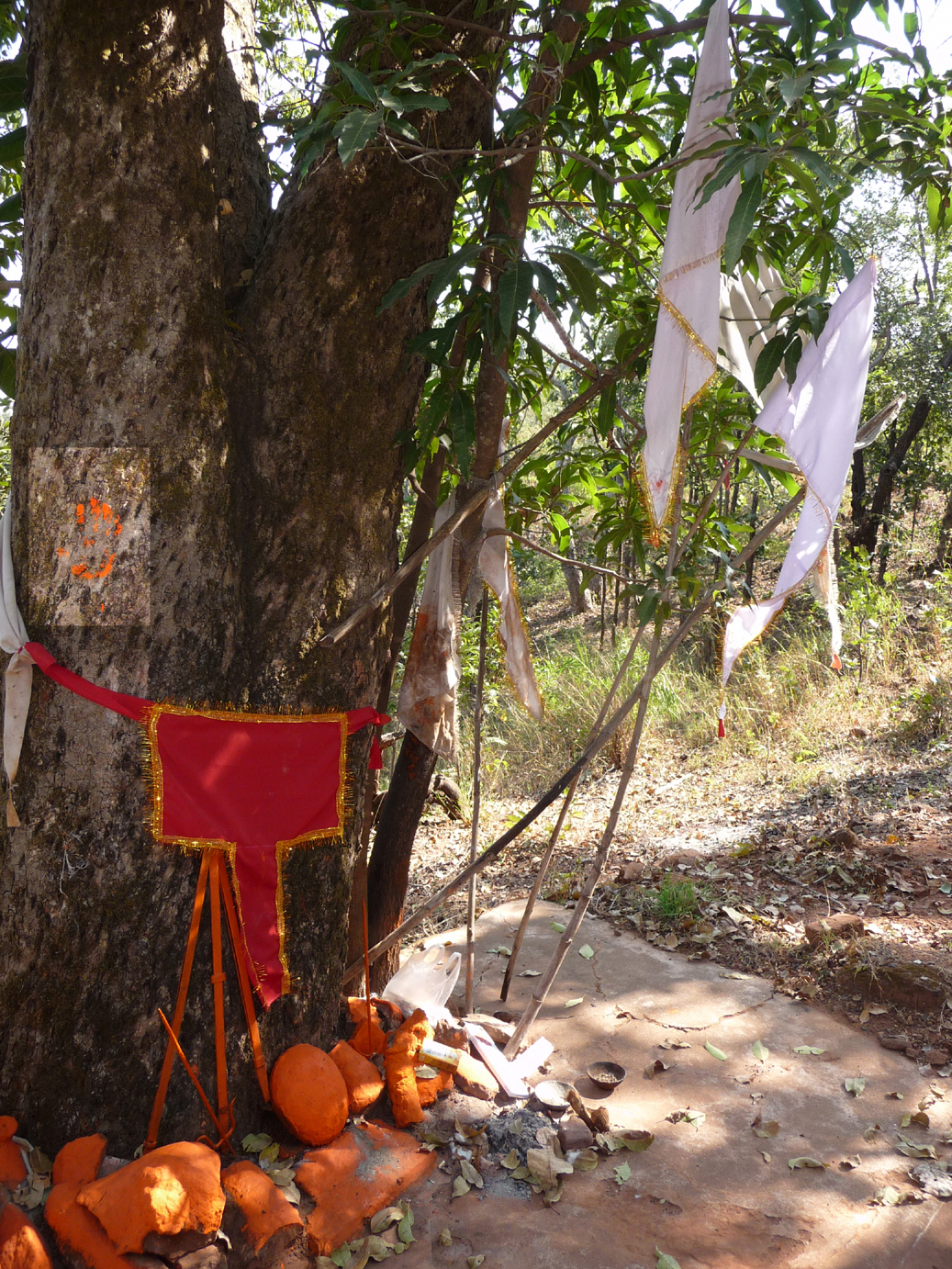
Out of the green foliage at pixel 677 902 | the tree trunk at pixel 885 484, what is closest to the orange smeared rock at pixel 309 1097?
the green foliage at pixel 677 902

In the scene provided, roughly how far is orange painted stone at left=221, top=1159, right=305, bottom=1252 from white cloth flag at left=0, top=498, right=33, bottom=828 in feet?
3.04

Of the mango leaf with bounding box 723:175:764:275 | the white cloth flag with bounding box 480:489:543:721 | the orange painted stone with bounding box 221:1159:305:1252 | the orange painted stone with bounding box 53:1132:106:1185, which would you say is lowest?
the orange painted stone with bounding box 221:1159:305:1252

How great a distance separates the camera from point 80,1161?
1.83 meters

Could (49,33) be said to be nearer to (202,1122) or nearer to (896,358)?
(202,1122)

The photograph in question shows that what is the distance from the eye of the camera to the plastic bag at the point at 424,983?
2.71 m

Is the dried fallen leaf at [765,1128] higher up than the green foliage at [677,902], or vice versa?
the green foliage at [677,902]

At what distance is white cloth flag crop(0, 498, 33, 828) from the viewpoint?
194 cm

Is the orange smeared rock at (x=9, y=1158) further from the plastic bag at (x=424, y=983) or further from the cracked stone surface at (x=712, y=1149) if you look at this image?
the plastic bag at (x=424, y=983)

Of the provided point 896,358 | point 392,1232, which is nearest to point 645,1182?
point 392,1232

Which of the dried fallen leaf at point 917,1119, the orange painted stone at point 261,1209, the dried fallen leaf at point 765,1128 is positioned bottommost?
the dried fallen leaf at point 765,1128

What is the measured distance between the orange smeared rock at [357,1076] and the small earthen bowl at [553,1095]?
0.46 meters

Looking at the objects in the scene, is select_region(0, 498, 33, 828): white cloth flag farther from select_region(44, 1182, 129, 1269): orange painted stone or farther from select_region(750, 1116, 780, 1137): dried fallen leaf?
select_region(750, 1116, 780, 1137): dried fallen leaf

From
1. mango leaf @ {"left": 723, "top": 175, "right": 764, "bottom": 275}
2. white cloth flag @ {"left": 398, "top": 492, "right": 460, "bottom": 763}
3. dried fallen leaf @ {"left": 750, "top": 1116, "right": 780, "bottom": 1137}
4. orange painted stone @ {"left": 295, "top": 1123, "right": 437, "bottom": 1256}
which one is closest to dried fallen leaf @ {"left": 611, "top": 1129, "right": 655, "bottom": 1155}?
dried fallen leaf @ {"left": 750, "top": 1116, "right": 780, "bottom": 1137}

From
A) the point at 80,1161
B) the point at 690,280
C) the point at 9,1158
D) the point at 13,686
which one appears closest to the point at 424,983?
the point at 80,1161
